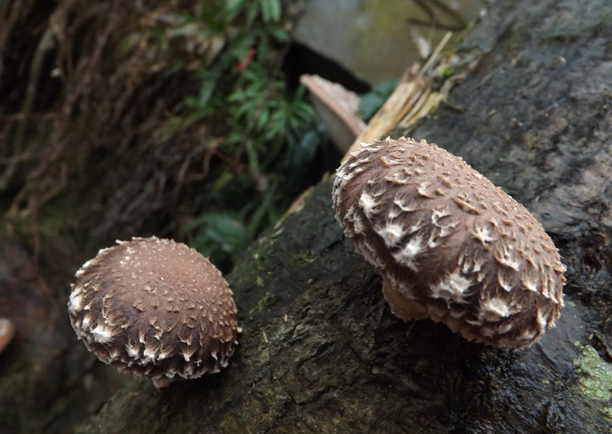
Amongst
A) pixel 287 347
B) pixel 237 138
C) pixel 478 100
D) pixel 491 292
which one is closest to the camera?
pixel 491 292

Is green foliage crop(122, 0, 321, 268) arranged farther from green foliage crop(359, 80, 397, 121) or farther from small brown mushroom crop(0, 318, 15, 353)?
small brown mushroom crop(0, 318, 15, 353)

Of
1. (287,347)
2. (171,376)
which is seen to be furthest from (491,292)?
(171,376)

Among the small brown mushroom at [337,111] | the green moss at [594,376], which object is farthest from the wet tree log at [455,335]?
the small brown mushroom at [337,111]

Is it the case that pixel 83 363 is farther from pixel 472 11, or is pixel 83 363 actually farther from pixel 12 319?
pixel 472 11

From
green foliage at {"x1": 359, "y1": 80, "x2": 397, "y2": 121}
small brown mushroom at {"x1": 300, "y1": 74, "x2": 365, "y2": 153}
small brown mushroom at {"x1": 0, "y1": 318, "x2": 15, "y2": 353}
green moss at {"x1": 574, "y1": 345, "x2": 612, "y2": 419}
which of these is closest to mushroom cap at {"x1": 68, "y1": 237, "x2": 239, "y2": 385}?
green moss at {"x1": 574, "y1": 345, "x2": 612, "y2": 419}

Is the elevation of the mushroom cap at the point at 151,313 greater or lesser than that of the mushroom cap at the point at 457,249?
lesser

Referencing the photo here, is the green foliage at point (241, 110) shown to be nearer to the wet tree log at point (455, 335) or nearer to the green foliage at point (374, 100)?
the green foliage at point (374, 100)
